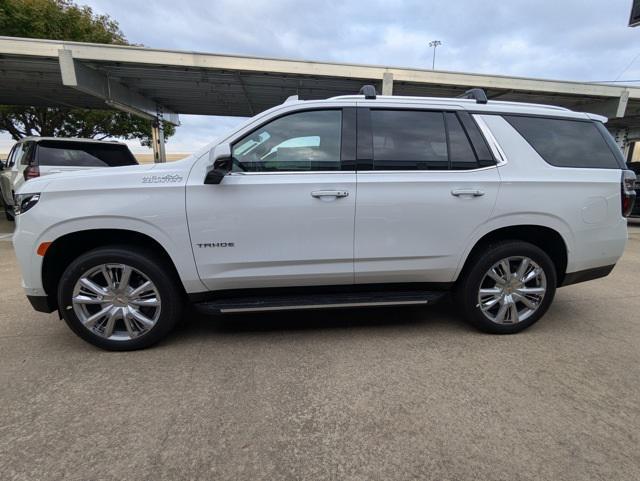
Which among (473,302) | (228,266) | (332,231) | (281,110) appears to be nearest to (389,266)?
(332,231)

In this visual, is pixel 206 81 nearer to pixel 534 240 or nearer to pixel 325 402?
pixel 534 240

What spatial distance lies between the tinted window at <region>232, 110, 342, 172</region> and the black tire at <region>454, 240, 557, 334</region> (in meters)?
1.49

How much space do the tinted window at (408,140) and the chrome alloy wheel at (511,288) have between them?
1.06 m

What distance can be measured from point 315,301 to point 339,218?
713 mm

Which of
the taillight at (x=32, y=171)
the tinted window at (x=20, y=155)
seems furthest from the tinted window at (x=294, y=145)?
the tinted window at (x=20, y=155)

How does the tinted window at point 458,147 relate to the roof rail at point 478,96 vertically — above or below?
below

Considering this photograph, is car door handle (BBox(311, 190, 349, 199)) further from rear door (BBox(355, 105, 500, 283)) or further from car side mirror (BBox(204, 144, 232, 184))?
car side mirror (BBox(204, 144, 232, 184))

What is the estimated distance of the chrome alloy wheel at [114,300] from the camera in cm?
291

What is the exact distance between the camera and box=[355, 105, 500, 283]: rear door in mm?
3023

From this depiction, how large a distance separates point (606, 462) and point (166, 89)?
14.3m

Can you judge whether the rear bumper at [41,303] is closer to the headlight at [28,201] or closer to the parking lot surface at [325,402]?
the parking lot surface at [325,402]

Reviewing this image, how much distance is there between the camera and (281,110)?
303 centimetres

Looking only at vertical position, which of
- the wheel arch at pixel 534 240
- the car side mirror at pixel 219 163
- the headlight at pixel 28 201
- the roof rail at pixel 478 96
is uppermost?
the roof rail at pixel 478 96

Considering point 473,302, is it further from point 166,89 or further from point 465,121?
point 166,89
